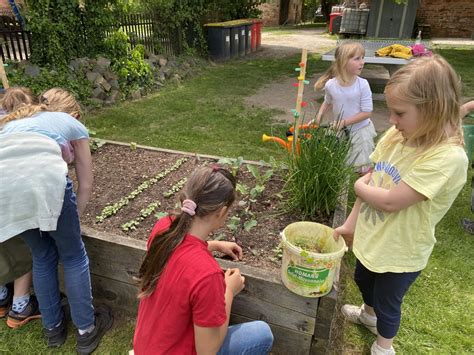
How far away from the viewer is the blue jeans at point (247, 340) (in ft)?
5.40

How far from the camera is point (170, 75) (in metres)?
8.80

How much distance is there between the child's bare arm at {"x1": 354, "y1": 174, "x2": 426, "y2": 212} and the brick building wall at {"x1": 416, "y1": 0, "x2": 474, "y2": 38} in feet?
62.2

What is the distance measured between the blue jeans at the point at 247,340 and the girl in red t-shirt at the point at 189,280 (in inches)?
10.0

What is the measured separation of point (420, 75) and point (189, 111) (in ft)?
17.6

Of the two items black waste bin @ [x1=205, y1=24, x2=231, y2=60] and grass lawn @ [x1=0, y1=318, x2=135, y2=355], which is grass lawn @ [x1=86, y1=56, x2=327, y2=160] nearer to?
grass lawn @ [x1=0, y1=318, x2=135, y2=355]

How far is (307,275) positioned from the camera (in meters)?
1.73

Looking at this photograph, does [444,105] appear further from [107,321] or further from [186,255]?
[107,321]

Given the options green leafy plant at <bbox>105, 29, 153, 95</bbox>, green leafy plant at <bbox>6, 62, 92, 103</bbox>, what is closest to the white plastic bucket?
green leafy plant at <bbox>6, 62, 92, 103</bbox>

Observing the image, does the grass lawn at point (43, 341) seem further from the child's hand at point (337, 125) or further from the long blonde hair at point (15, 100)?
the child's hand at point (337, 125)

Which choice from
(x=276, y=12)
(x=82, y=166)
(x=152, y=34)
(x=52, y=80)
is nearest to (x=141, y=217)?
(x=82, y=166)

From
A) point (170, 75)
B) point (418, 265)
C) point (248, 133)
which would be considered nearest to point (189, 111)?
point (248, 133)

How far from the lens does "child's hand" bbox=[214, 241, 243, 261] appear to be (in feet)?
6.86

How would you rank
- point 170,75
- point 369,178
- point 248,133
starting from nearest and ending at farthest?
point 369,178
point 248,133
point 170,75

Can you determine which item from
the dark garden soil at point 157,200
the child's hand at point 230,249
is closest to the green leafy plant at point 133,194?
the dark garden soil at point 157,200
